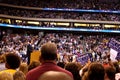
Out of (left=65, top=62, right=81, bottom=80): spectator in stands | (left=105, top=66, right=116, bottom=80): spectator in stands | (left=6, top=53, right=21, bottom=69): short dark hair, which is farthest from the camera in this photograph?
(left=65, top=62, right=81, bottom=80): spectator in stands

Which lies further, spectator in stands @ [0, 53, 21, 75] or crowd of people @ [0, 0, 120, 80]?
spectator in stands @ [0, 53, 21, 75]

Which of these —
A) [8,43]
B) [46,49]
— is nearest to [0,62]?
[46,49]

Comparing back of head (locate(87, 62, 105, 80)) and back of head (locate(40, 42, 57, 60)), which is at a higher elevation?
back of head (locate(40, 42, 57, 60))

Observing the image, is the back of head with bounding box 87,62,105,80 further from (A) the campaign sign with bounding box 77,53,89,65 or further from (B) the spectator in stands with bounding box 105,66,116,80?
(A) the campaign sign with bounding box 77,53,89,65

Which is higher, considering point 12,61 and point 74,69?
point 12,61

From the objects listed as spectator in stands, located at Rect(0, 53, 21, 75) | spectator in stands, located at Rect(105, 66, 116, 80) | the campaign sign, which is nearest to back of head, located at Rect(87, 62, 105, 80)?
spectator in stands, located at Rect(105, 66, 116, 80)

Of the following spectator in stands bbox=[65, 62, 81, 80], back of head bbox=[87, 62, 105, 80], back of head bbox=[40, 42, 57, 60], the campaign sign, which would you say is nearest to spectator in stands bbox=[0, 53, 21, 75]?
spectator in stands bbox=[65, 62, 81, 80]

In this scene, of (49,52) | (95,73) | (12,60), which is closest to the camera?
(49,52)

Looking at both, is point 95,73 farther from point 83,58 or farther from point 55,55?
point 83,58

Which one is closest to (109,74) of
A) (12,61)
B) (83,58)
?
(12,61)

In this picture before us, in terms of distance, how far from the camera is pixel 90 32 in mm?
47500

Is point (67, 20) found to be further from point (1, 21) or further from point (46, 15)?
point (1, 21)

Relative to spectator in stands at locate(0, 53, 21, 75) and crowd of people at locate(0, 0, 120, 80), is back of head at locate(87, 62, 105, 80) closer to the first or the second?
crowd of people at locate(0, 0, 120, 80)

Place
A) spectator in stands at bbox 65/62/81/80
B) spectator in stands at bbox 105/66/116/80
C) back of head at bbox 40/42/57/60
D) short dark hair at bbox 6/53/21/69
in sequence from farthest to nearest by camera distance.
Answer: spectator in stands at bbox 65/62/81/80, short dark hair at bbox 6/53/21/69, spectator in stands at bbox 105/66/116/80, back of head at bbox 40/42/57/60
